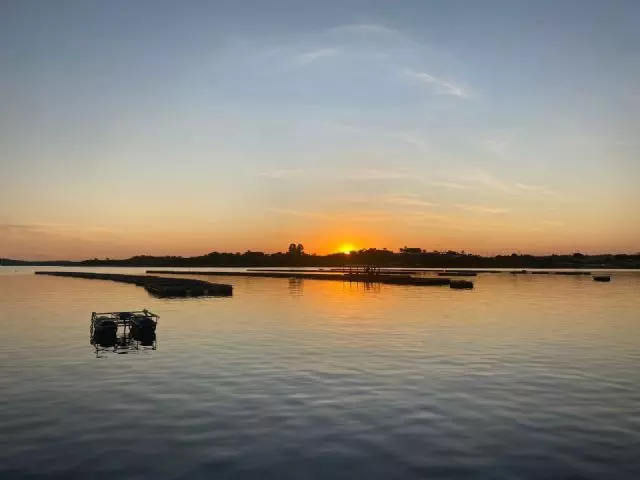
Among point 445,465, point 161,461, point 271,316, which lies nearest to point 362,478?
point 445,465

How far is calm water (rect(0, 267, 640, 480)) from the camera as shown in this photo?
16.5 meters

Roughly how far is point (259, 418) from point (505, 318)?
43888mm

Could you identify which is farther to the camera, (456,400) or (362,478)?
(456,400)

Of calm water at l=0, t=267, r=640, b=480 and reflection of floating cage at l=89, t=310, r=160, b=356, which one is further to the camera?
reflection of floating cage at l=89, t=310, r=160, b=356

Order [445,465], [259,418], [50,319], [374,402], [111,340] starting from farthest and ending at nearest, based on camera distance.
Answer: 1. [50,319]
2. [111,340]
3. [374,402]
4. [259,418]
5. [445,465]

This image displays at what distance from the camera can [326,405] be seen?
75.4 feet

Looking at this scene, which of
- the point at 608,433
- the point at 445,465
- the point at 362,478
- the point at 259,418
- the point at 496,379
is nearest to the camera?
the point at 362,478

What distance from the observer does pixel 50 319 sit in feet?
192

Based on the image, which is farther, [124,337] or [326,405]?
[124,337]

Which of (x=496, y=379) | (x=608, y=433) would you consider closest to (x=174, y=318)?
(x=496, y=379)

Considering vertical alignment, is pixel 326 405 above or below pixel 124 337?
below

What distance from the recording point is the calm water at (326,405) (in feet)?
54.1

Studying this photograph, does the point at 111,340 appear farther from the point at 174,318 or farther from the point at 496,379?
the point at 496,379

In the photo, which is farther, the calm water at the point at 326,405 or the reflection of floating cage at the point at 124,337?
the reflection of floating cage at the point at 124,337
